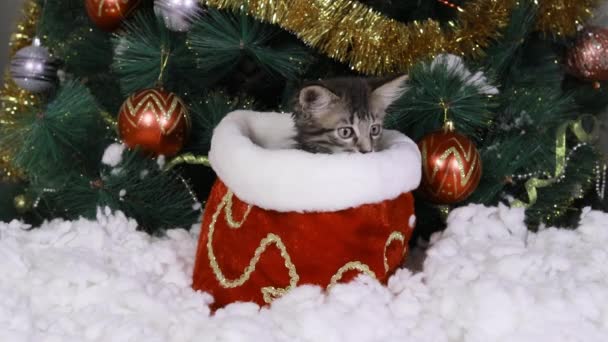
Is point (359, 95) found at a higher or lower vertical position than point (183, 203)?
higher

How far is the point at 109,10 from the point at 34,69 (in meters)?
0.20

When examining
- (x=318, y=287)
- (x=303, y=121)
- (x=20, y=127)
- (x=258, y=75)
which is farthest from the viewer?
(x=258, y=75)

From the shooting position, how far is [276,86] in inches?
41.2

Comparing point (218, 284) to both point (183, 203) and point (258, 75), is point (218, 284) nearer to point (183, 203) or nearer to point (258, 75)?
point (183, 203)

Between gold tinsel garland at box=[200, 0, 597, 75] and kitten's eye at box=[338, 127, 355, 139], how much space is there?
0.49ft

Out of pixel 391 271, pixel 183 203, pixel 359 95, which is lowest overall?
pixel 183 203

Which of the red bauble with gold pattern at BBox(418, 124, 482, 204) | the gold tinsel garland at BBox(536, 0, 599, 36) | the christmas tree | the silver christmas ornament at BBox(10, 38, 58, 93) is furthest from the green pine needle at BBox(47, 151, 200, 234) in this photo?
the gold tinsel garland at BBox(536, 0, 599, 36)

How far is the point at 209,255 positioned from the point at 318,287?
0.15 m

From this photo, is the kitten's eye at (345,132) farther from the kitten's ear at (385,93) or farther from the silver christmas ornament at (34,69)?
the silver christmas ornament at (34,69)

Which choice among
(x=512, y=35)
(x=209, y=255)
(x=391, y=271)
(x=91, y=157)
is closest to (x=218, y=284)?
(x=209, y=255)

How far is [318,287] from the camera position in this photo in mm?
649

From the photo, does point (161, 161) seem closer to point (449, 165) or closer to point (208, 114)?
point (208, 114)

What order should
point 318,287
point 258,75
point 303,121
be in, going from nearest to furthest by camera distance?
point 318,287 → point 303,121 → point 258,75

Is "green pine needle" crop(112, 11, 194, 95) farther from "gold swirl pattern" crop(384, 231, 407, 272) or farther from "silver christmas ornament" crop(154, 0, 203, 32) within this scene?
"gold swirl pattern" crop(384, 231, 407, 272)
